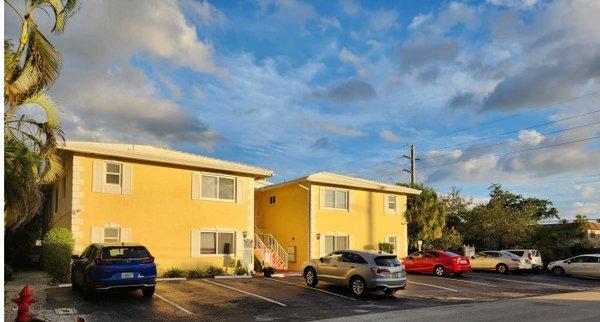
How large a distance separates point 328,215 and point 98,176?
12.1 meters

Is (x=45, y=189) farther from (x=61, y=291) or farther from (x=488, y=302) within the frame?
(x=488, y=302)

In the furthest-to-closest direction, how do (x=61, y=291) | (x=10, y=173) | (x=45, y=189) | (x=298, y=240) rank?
(x=298, y=240), (x=45, y=189), (x=61, y=291), (x=10, y=173)

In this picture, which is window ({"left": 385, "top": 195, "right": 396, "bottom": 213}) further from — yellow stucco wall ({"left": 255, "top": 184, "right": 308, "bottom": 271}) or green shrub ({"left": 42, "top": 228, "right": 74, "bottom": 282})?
green shrub ({"left": 42, "top": 228, "right": 74, "bottom": 282})

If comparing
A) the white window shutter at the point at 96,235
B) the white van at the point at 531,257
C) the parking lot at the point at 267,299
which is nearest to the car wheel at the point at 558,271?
the white van at the point at 531,257

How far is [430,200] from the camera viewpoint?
1286 inches

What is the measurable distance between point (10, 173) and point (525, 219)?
109ft

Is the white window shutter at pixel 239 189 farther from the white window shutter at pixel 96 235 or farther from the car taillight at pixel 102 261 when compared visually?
the car taillight at pixel 102 261

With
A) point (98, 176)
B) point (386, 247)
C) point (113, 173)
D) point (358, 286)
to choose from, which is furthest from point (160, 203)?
point (386, 247)

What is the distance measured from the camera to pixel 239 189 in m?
23.9

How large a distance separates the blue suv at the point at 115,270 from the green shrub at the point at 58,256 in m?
3.08

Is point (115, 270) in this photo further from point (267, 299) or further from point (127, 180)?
point (127, 180)

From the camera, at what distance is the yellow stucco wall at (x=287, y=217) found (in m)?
26.8

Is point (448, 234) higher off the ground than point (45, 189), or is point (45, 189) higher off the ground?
point (45, 189)

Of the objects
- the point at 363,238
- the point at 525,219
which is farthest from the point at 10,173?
the point at 525,219
